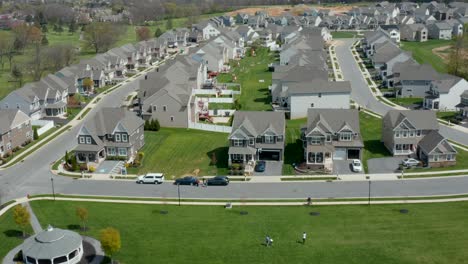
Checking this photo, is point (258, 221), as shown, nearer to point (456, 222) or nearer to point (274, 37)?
point (456, 222)

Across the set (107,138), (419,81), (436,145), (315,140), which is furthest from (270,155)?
(419,81)

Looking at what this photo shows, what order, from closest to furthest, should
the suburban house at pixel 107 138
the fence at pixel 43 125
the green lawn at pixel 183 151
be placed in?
the green lawn at pixel 183 151
the suburban house at pixel 107 138
the fence at pixel 43 125

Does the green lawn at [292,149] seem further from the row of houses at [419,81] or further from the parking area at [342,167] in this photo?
the row of houses at [419,81]

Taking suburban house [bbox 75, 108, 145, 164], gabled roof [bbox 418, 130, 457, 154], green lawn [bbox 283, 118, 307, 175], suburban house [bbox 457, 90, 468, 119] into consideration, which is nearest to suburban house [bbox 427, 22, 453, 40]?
suburban house [bbox 457, 90, 468, 119]

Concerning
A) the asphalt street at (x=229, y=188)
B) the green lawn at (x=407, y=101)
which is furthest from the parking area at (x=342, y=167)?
the green lawn at (x=407, y=101)

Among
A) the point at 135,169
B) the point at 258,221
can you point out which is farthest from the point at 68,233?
the point at 135,169

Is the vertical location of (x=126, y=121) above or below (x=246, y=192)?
above

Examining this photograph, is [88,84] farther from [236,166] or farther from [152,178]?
[236,166]
